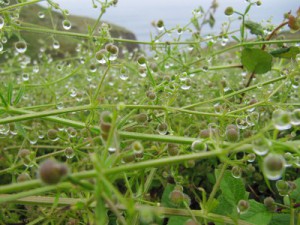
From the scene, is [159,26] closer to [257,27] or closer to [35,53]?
[257,27]

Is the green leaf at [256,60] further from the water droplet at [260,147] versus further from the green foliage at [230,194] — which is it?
the water droplet at [260,147]

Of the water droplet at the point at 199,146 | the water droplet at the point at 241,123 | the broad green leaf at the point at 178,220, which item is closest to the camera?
the water droplet at the point at 199,146

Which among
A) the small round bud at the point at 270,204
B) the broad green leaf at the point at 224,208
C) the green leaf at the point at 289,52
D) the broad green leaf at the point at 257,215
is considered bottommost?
the broad green leaf at the point at 224,208

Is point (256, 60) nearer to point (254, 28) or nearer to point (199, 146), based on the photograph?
point (254, 28)

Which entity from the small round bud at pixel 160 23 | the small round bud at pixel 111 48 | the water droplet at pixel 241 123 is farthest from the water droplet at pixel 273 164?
the small round bud at pixel 160 23

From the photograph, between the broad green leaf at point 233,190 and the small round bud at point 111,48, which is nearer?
the broad green leaf at point 233,190

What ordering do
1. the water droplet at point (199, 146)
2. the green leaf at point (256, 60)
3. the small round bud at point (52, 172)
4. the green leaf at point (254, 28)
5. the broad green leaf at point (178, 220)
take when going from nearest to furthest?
the small round bud at point (52, 172), the water droplet at point (199, 146), the broad green leaf at point (178, 220), the green leaf at point (256, 60), the green leaf at point (254, 28)

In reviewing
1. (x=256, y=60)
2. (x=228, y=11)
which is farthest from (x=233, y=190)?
(x=228, y=11)

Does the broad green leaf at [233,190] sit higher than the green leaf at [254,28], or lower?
lower
